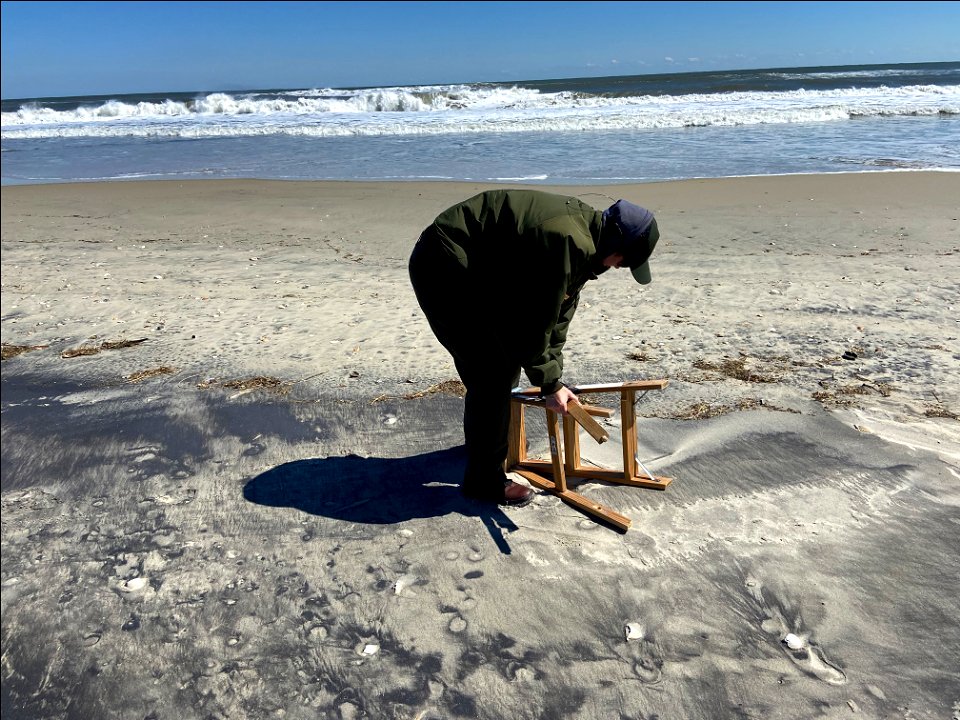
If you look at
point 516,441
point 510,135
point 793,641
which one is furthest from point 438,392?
point 510,135

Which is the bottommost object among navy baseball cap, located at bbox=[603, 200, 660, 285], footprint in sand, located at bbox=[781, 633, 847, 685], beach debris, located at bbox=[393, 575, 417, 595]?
footprint in sand, located at bbox=[781, 633, 847, 685]

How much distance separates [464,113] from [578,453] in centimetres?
2714

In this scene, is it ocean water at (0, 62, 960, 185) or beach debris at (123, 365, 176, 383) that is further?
ocean water at (0, 62, 960, 185)

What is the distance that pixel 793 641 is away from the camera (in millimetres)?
2824

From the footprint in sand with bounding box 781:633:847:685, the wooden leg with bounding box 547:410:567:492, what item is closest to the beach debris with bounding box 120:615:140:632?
the wooden leg with bounding box 547:410:567:492

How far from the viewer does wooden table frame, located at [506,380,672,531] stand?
354 centimetres

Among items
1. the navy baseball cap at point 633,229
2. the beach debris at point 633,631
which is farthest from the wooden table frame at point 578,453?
the navy baseball cap at point 633,229

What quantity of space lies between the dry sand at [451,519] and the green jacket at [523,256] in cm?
10

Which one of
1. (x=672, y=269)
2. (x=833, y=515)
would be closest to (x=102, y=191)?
(x=672, y=269)

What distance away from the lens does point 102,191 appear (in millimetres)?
14422

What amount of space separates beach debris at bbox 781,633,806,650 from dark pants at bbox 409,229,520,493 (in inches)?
55.2

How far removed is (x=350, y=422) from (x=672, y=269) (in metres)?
4.36

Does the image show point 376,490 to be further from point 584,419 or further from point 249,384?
point 249,384

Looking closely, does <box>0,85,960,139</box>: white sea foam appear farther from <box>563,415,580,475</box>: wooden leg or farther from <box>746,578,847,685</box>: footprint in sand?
<box>746,578,847,685</box>: footprint in sand
